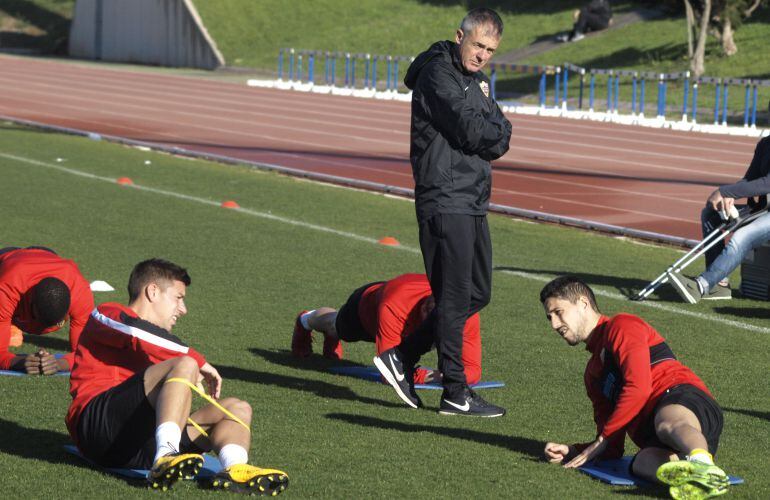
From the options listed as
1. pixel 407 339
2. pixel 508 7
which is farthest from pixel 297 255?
pixel 508 7

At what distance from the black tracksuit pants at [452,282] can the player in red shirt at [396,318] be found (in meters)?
0.22

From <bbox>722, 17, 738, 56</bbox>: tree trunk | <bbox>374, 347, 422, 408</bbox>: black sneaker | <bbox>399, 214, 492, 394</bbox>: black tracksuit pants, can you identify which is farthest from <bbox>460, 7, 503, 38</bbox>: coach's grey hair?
<bbox>722, 17, 738, 56</bbox>: tree trunk

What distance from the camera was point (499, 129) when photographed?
21.9ft

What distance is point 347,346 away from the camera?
347 inches

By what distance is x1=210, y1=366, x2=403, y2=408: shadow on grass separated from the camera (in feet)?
24.1

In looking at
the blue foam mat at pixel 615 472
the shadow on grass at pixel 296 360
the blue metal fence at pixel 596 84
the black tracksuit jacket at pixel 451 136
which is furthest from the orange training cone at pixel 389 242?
the blue metal fence at pixel 596 84

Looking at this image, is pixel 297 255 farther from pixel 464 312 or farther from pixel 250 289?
pixel 464 312

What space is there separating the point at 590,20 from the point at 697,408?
42.0 metres

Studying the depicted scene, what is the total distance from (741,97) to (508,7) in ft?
66.8

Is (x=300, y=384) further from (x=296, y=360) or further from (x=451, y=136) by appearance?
(x=451, y=136)

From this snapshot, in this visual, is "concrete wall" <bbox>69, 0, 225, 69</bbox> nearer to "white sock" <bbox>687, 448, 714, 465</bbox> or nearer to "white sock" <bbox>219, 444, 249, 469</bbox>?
"white sock" <bbox>219, 444, 249, 469</bbox>

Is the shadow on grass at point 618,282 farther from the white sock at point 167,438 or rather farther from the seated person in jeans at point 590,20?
the seated person in jeans at point 590,20

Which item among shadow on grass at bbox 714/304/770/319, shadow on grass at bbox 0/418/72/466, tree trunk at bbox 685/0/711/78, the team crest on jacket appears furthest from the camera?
tree trunk at bbox 685/0/711/78

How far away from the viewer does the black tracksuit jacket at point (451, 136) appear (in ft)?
21.6
